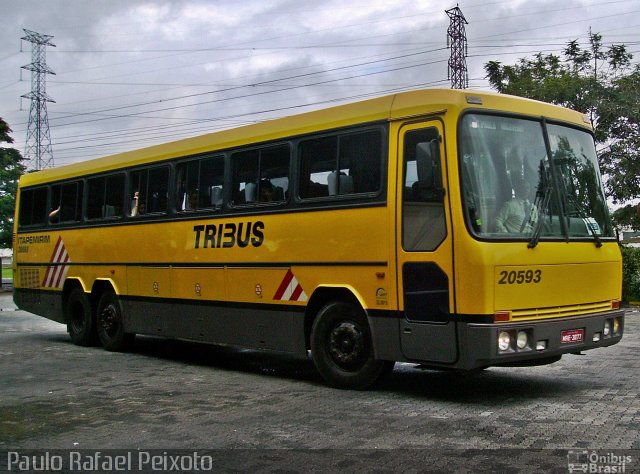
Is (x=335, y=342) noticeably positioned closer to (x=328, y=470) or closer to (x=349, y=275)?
(x=349, y=275)

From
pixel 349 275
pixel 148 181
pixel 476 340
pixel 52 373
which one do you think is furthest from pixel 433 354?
pixel 148 181

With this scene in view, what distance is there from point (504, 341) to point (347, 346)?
2049 millimetres

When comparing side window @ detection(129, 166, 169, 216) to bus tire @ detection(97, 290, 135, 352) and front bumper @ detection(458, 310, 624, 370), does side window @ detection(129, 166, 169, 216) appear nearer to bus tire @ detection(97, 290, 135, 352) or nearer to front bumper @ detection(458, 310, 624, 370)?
A: bus tire @ detection(97, 290, 135, 352)

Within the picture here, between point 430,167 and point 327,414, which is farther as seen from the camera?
point 430,167

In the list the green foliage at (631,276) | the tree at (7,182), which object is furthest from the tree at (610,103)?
the tree at (7,182)

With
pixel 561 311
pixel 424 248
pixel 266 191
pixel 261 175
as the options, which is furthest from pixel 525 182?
pixel 261 175

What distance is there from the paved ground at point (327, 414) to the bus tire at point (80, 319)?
2.22 m

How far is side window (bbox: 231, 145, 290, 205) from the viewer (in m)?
10.5

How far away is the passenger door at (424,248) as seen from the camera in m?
8.38

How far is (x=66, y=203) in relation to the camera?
51.1ft

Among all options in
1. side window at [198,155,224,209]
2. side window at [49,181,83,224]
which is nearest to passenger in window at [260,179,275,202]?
side window at [198,155,224,209]

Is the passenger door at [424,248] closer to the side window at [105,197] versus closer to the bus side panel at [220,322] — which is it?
the bus side panel at [220,322]

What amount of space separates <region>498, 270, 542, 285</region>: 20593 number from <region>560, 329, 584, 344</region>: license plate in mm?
664

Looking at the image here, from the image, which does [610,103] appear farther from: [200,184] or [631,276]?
[200,184]
